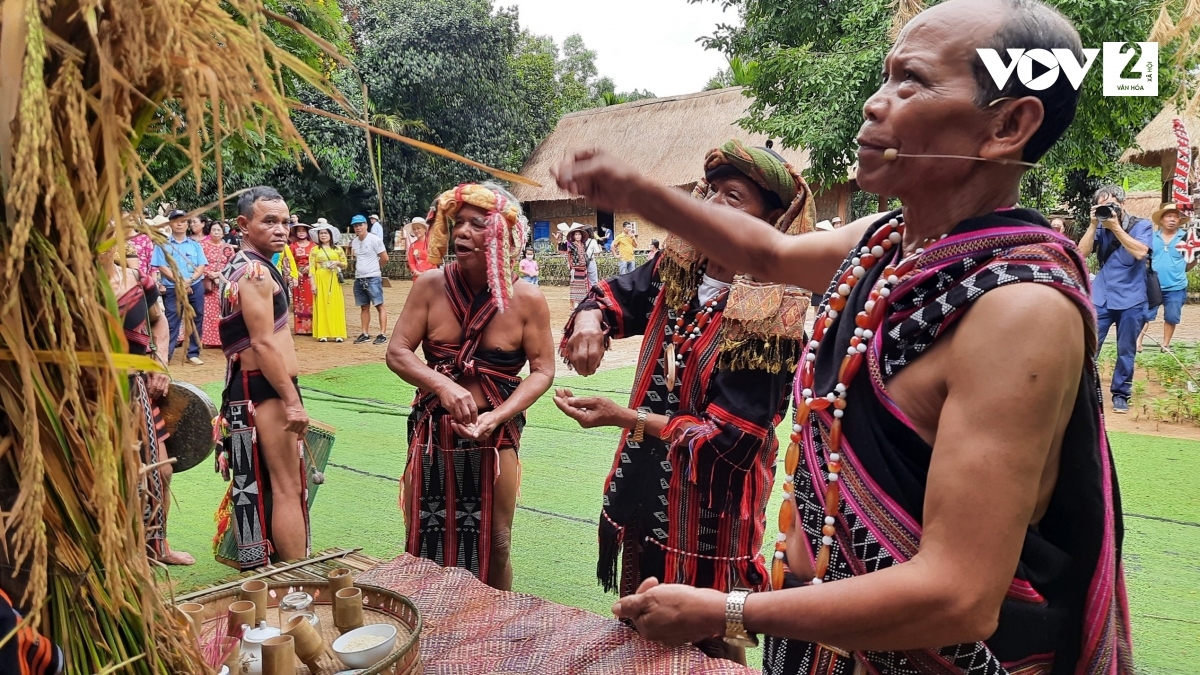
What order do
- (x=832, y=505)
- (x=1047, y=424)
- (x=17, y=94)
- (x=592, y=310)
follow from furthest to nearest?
(x=592, y=310)
(x=832, y=505)
(x=1047, y=424)
(x=17, y=94)

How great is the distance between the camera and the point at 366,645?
226 cm

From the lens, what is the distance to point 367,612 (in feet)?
8.28

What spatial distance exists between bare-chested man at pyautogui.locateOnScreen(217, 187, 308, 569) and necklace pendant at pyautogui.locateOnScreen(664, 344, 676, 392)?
183 centimetres

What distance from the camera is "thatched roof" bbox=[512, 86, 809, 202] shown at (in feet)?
88.8

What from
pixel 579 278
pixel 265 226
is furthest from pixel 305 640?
pixel 579 278

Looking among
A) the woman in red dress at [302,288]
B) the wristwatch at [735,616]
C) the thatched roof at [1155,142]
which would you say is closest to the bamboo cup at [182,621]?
the wristwatch at [735,616]

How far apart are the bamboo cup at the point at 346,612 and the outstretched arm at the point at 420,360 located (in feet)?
3.83

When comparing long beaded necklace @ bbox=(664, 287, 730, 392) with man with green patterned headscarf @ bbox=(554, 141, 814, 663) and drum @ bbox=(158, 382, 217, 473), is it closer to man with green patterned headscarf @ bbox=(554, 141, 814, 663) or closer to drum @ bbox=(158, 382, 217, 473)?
man with green patterned headscarf @ bbox=(554, 141, 814, 663)

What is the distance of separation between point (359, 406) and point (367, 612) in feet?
20.1

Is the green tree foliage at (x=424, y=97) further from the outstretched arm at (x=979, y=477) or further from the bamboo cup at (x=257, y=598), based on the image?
the outstretched arm at (x=979, y=477)

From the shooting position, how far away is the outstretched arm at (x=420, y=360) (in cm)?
351

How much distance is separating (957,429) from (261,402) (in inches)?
135

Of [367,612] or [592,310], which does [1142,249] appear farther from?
[367,612]

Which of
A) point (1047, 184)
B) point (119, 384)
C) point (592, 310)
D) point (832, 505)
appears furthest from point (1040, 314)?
point (1047, 184)
